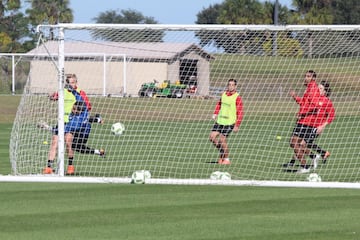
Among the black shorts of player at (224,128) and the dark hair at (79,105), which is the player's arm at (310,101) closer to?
the black shorts of player at (224,128)

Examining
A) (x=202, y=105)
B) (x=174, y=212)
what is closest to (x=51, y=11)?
(x=202, y=105)

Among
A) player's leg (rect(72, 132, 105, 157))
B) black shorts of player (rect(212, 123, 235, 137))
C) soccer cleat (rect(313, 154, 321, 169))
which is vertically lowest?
soccer cleat (rect(313, 154, 321, 169))

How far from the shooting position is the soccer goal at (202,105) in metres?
17.5

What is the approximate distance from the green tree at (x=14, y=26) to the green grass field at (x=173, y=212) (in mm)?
60340

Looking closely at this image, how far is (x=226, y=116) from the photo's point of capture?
2062 centimetres

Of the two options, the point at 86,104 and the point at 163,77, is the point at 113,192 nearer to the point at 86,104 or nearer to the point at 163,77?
the point at 86,104

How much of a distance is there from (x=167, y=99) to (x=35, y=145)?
862cm

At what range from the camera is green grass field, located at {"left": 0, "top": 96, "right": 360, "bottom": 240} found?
1106cm

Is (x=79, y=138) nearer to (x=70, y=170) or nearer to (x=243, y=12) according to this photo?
(x=70, y=170)

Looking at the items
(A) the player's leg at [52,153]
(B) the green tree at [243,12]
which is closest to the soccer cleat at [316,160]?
(A) the player's leg at [52,153]

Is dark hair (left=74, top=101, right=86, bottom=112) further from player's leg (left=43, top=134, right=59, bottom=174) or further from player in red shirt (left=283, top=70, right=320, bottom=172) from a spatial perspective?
player in red shirt (left=283, top=70, right=320, bottom=172)

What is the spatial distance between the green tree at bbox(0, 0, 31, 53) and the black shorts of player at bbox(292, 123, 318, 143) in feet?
187

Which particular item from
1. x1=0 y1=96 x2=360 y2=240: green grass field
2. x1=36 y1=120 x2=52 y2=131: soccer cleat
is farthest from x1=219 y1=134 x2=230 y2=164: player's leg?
x1=0 y1=96 x2=360 y2=240: green grass field

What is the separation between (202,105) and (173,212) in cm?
1388
